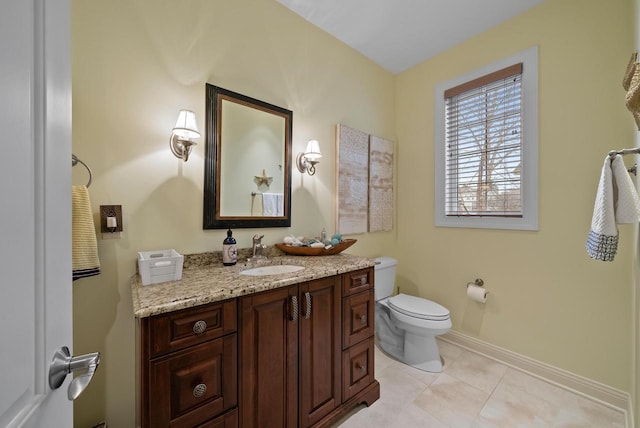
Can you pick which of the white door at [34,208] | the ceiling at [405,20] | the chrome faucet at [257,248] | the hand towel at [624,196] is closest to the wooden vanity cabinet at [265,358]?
the white door at [34,208]

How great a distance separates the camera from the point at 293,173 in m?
1.92

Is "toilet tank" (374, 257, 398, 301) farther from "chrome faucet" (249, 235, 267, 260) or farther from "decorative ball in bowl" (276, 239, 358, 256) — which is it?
"chrome faucet" (249, 235, 267, 260)

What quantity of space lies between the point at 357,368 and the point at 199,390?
967 mm

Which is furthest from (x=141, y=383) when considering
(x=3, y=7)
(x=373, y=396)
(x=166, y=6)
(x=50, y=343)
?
(x=166, y=6)

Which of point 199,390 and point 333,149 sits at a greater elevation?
point 333,149

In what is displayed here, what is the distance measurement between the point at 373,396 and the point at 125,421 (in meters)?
1.41

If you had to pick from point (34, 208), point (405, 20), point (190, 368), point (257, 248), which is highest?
point (405, 20)

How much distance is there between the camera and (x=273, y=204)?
1806 millimetres

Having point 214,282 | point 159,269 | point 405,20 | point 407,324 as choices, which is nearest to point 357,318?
point 407,324

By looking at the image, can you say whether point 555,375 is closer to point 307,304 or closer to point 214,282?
point 307,304

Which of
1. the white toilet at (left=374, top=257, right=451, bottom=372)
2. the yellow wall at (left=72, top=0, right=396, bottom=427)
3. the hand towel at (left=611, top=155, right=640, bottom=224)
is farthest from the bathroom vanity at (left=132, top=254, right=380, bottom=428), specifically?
the hand towel at (left=611, top=155, right=640, bottom=224)

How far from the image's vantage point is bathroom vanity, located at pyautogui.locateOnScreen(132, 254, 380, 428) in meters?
0.90

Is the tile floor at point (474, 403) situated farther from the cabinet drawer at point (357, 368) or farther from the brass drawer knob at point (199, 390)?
the brass drawer knob at point (199, 390)

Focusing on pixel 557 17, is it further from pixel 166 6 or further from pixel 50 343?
pixel 50 343
